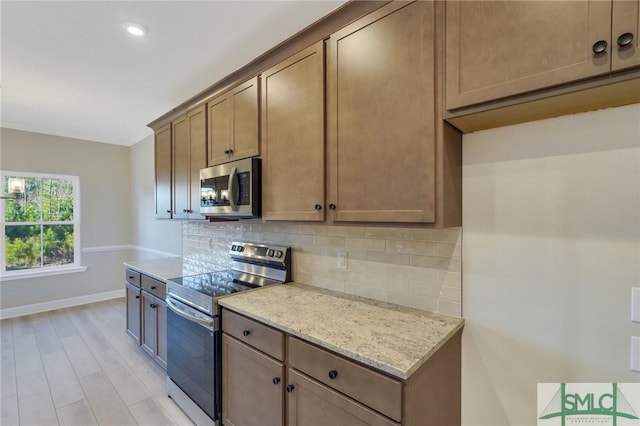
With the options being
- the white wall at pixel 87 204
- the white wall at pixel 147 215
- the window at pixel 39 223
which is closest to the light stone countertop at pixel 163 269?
the white wall at pixel 147 215

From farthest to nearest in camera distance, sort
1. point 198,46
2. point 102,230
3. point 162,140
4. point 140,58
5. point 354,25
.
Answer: point 102,230
point 162,140
point 140,58
point 198,46
point 354,25

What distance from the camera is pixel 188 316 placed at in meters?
2.03

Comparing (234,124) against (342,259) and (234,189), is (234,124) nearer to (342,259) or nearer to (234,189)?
(234,189)

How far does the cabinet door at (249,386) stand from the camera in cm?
149

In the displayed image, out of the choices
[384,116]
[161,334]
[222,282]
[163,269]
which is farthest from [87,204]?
[384,116]

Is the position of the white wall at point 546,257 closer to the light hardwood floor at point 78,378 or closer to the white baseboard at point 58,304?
the light hardwood floor at point 78,378

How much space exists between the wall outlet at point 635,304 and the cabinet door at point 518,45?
0.81 metres

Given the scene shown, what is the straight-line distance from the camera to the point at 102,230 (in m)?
4.98

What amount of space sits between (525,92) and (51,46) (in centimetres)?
298

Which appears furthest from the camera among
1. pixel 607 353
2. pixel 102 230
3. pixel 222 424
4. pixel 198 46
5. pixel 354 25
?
pixel 102 230

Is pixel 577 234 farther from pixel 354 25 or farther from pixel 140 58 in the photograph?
pixel 140 58

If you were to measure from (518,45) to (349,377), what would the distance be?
4.55 ft

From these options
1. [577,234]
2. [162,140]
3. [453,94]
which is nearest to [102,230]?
[162,140]

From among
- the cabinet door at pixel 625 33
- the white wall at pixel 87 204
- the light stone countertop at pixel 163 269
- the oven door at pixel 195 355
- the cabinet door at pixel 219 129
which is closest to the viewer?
the cabinet door at pixel 625 33
